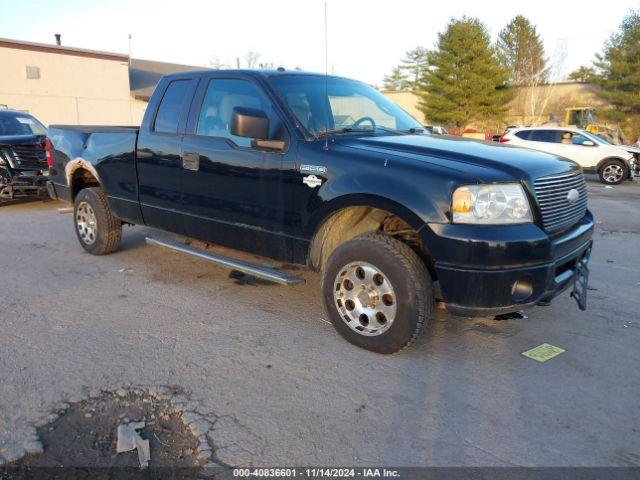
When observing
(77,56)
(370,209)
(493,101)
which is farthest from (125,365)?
(493,101)

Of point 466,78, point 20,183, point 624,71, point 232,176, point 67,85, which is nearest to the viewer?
point 232,176

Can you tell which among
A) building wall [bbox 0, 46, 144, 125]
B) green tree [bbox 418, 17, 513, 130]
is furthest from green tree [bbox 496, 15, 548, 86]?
building wall [bbox 0, 46, 144, 125]

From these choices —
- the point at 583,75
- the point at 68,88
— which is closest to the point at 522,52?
the point at 583,75

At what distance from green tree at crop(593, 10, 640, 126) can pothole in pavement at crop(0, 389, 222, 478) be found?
3662 cm

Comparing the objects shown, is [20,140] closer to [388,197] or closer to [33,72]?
[388,197]

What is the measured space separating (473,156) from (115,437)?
Answer: 9.00 feet

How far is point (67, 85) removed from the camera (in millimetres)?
27391

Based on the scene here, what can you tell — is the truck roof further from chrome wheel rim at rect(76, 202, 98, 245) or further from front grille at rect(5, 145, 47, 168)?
front grille at rect(5, 145, 47, 168)

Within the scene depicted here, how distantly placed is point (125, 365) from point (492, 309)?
241cm

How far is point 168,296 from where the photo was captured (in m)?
4.93

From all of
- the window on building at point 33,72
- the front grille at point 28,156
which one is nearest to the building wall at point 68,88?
the window on building at point 33,72

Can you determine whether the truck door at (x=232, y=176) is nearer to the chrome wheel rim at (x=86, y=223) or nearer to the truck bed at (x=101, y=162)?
the truck bed at (x=101, y=162)

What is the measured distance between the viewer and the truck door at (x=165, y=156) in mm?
4891

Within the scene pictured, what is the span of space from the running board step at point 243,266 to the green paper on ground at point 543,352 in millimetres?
1754
